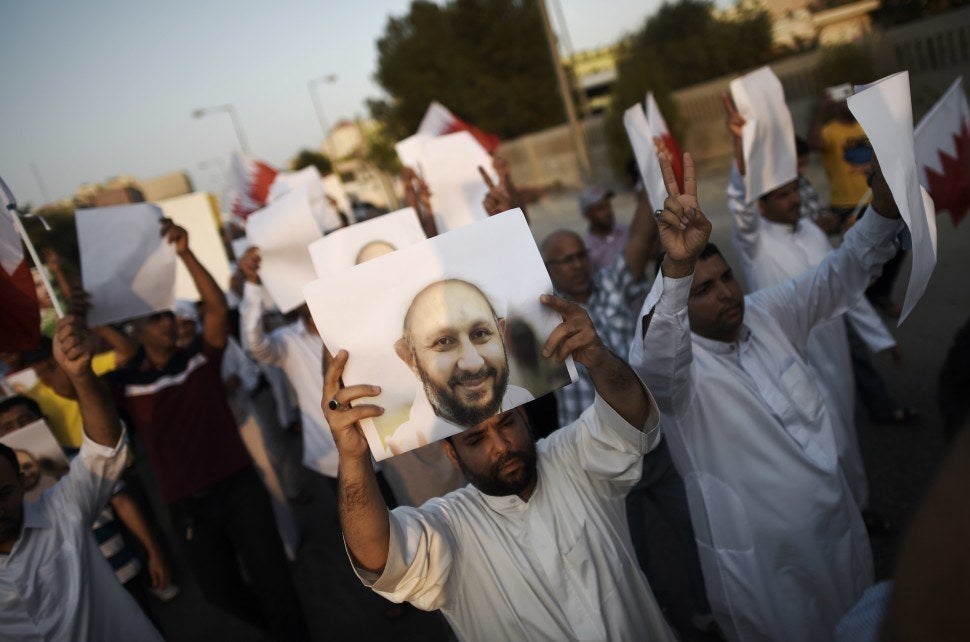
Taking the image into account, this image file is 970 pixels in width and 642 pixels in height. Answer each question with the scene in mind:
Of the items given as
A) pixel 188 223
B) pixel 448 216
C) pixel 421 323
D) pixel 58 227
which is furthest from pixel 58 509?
pixel 58 227

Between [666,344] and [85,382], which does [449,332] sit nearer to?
[666,344]

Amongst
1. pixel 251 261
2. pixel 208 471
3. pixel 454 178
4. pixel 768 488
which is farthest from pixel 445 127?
pixel 768 488

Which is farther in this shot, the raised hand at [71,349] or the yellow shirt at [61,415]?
the yellow shirt at [61,415]

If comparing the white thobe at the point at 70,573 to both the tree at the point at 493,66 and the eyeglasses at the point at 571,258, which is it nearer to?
the eyeglasses at the point at 571,258

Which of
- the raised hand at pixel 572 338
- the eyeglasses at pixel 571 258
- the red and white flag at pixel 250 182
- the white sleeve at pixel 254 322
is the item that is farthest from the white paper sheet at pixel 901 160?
the red and white flag at pixel 250 182

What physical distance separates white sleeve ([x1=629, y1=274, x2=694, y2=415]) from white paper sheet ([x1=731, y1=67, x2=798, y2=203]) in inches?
58.3

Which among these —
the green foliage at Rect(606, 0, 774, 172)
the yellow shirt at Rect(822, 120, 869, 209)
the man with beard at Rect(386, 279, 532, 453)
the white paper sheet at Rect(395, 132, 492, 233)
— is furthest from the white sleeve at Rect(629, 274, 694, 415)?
the green foliage at Rect(606, 0, 774, 172)

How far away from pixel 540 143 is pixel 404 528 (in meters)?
22.8

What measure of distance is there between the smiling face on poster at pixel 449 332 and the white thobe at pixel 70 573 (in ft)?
5.14

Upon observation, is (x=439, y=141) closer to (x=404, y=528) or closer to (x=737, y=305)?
(x=737, y=305)

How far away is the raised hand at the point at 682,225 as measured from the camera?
198cm

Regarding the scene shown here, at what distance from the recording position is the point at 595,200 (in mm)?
5242

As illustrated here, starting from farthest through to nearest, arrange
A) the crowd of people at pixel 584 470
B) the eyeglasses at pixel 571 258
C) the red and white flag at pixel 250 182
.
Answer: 1. the red and white flag at pixel 250 182
2. the eyeglasses at pixel 571 258
3. the crowd of people at pixel 584 470

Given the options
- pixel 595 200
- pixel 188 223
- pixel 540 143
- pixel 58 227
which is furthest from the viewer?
pixel 540 143
